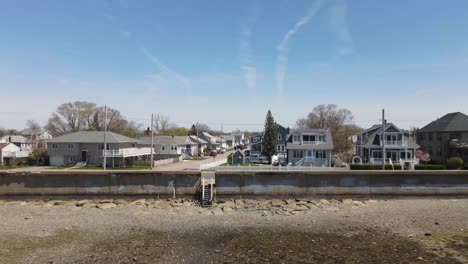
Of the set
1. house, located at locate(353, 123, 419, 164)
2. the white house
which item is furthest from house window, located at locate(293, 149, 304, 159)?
the white house

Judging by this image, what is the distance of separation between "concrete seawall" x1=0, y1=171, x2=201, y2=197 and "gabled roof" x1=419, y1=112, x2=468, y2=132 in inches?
1817

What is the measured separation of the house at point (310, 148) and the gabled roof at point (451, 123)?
1956cm

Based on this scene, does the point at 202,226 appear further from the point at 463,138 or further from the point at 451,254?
the point at 463,138

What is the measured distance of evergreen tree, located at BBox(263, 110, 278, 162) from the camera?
59.6 metres

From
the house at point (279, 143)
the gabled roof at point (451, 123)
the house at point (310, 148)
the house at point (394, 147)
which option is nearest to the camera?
the house at point (394, 147)

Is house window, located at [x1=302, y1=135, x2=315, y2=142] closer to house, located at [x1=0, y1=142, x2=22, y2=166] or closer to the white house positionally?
the white house

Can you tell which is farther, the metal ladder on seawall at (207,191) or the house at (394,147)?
the house at (394,147)

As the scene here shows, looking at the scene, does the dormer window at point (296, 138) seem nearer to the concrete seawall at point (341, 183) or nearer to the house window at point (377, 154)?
the house window at point (377, 154)

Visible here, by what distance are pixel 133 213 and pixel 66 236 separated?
548 cm

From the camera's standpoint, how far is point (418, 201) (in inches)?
960

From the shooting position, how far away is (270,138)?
196ft

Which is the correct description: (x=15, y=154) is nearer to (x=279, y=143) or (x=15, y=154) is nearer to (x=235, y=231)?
(x=279, y=143)

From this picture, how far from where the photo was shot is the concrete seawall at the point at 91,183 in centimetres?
2644

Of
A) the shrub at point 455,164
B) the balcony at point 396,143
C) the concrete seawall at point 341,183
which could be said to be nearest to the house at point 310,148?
the balcony at point 396,143
